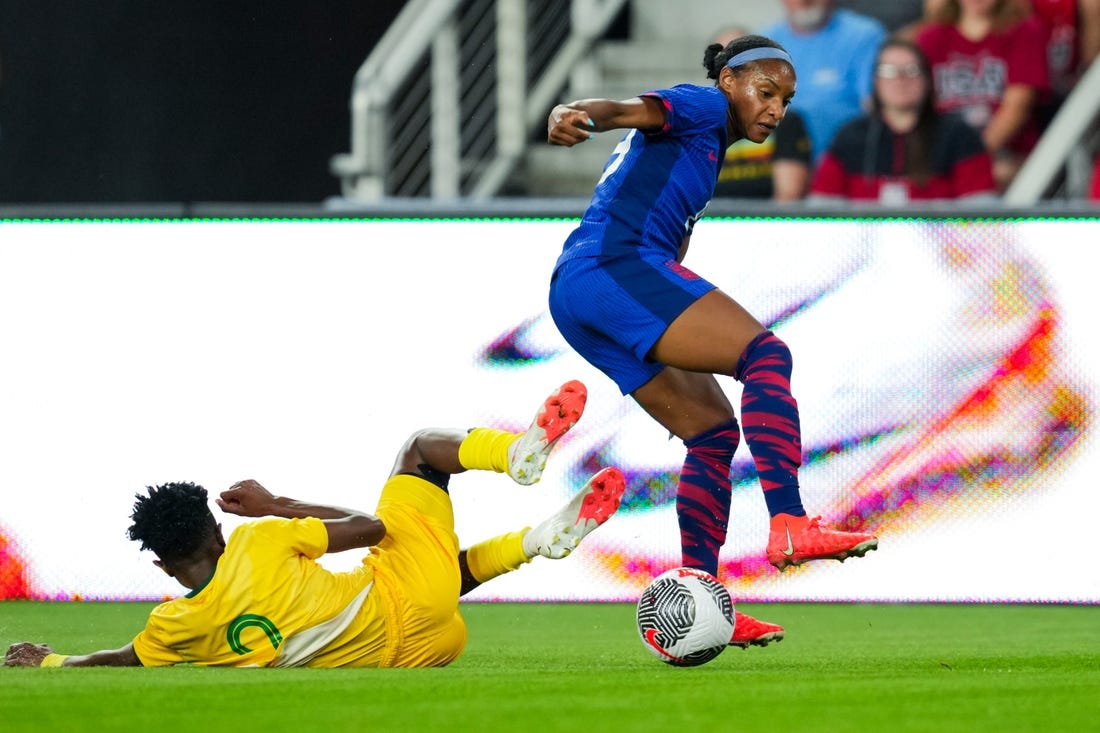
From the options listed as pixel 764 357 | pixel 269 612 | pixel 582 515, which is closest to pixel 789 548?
pixel 764 357

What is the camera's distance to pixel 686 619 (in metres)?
4.25

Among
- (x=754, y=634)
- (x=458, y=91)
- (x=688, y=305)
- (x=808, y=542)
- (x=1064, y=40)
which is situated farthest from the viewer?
(x=458, y=91)

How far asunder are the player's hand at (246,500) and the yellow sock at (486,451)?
571 millimetres

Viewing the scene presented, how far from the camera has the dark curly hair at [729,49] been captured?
4547 mm

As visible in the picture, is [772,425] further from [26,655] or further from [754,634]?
[26,655]

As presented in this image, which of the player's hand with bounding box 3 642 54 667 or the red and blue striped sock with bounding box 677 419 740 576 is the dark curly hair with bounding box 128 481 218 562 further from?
the red and blue striped sock with bounding box 677 419 740 576

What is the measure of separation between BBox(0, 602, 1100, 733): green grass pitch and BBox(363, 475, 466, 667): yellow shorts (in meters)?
0.14

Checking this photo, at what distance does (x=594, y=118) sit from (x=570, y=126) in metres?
0.09

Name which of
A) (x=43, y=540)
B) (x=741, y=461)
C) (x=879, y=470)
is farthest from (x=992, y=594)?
(x=43, y=540)

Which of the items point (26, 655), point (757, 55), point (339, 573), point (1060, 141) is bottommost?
point (26, 655)

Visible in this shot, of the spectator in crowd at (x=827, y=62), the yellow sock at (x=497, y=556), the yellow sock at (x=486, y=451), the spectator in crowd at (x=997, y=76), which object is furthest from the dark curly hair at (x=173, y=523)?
the spectator in crowd at (x=997, y=76)

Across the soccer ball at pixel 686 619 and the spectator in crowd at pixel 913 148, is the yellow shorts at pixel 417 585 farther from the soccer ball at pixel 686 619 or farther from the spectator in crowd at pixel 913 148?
the spectator in crowd at pixel 913 148

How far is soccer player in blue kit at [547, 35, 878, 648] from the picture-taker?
13.5 ft

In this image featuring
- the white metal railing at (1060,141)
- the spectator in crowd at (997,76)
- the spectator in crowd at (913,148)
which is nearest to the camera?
the spectator in crowd at (913,148)
